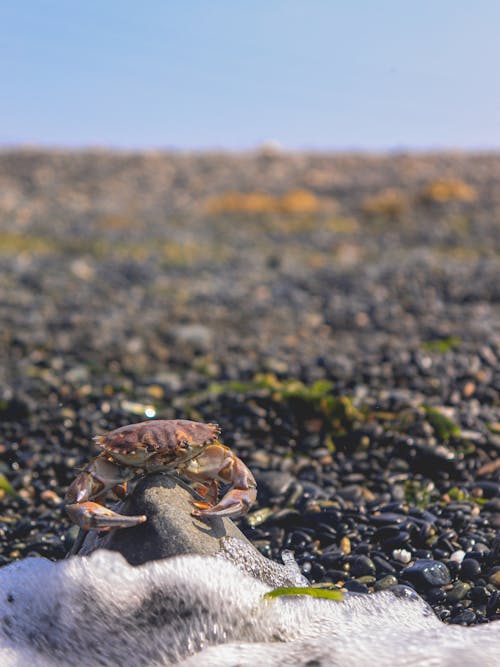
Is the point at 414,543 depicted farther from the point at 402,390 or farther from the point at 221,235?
the point at 221,235

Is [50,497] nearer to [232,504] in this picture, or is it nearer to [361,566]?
[232,504]

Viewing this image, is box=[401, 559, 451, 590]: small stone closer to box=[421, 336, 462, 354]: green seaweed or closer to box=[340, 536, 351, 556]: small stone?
box=[340, 536, 351, 556]: small stone

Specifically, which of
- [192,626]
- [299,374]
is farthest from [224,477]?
[299,374]

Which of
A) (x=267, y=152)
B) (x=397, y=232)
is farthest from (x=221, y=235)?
(x=267, y=152)

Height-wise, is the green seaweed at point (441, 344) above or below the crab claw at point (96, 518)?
above

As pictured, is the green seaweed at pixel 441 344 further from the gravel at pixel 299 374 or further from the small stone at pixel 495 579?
the small stone at pixel 495 579

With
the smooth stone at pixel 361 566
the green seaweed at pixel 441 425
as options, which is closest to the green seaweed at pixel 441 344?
the green seaweed at pixel 441 425

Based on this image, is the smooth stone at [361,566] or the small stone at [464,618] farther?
the smooth stone at [361,566]
